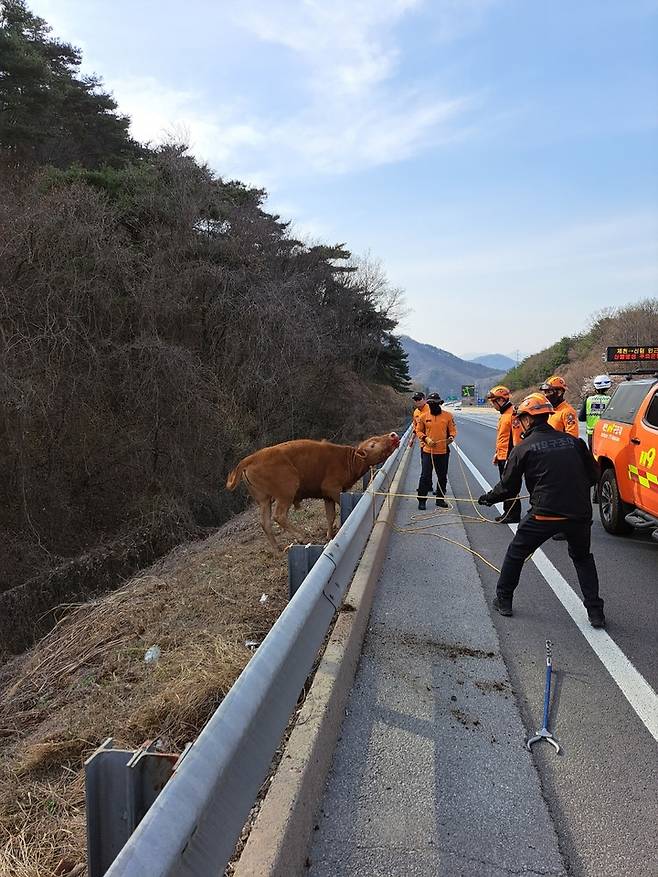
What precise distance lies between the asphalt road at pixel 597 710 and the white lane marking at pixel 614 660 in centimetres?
1

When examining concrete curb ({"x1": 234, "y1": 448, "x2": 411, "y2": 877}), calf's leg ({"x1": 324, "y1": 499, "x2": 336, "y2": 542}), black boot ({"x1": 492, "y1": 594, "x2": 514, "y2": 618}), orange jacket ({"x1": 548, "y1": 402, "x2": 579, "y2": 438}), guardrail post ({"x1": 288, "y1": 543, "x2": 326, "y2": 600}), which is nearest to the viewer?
concrete curb ({"x1": 234, "y1": 448, "x2": 411, "y2": 877})

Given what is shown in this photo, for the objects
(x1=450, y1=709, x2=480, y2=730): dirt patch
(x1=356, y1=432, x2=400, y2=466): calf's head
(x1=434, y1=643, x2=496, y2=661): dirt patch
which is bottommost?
(x1=434, y1=643, x2=496, y2=661): dirt patch

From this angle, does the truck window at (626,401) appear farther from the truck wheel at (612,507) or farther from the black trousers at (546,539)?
the black trousers at (546,539)

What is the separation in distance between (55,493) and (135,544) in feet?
7.14

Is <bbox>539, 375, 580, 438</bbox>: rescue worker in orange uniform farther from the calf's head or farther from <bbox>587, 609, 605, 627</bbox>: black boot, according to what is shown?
<bbox>587, 609, 605, 627</bbox>: black boot

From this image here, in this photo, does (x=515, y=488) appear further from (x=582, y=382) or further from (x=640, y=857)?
(x=582, y=382)

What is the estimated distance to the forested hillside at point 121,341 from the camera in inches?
468

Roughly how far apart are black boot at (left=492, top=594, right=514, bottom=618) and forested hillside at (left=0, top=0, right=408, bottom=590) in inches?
368

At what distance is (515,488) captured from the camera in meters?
5.46

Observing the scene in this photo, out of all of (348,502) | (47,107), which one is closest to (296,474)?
(348,502)

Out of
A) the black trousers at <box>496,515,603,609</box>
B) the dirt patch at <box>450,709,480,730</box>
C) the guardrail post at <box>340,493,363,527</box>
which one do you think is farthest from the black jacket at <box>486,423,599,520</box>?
the dirt patch at <box>450,709,480,730</box>

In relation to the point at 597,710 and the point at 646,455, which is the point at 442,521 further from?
the point at 597,710

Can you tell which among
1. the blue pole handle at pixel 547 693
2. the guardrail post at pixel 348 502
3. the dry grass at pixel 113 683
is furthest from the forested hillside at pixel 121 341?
the blue pole handle at pixel 547 693

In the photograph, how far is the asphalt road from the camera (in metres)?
2.50
